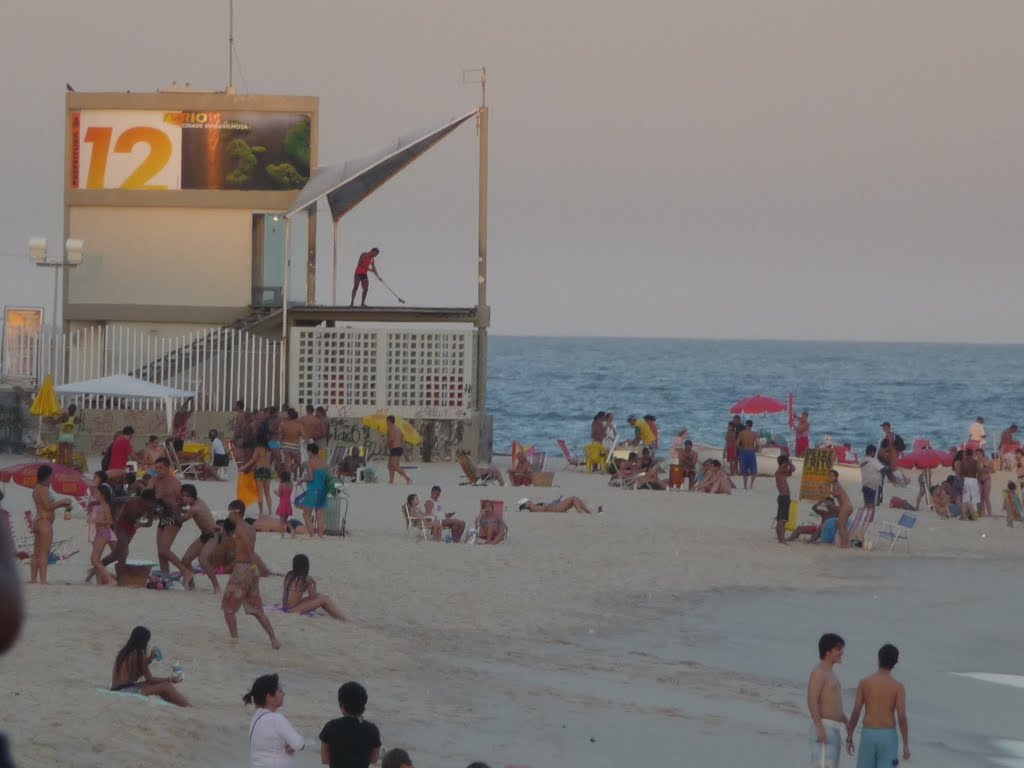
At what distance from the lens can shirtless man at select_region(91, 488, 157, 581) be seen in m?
14.1

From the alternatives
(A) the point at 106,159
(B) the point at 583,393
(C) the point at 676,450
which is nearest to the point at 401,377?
(C) the point at 676,450

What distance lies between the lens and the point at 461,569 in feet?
56.9

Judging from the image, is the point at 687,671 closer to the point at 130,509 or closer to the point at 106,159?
the point at 130,509

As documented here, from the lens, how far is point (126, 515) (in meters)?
14.1

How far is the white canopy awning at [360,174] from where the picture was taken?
29.0 m

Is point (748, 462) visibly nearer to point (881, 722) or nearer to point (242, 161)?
point (242, 161)

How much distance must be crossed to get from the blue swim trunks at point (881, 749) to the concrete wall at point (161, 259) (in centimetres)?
2515

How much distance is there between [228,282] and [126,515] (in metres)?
18.5

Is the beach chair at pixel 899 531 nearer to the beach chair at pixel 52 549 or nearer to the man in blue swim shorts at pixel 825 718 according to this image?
the beach chair at pixel 52 549

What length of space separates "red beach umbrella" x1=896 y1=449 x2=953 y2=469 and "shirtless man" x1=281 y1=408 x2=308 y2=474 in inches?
412

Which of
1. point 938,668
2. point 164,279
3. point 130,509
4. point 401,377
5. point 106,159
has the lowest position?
point 938,668

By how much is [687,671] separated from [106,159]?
2248cm

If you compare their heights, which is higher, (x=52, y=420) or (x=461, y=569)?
(x=52, y=420)

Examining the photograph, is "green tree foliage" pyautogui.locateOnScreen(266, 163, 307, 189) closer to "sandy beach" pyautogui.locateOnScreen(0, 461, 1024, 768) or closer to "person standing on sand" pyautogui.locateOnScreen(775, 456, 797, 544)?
"sandy beach" pyautogui.locateOnScreen(0, 461, 1024, 768)
